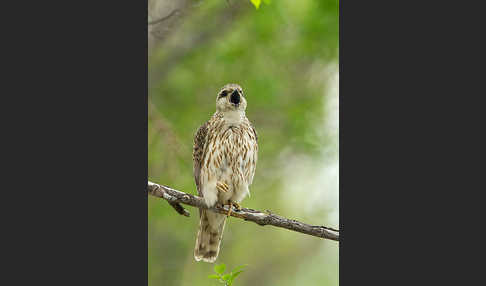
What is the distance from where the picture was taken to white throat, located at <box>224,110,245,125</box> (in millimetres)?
4870

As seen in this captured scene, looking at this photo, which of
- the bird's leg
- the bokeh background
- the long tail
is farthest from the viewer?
the bird's leg

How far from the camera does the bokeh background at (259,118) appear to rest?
14.9ft

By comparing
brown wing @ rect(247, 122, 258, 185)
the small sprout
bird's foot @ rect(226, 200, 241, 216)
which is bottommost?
the small sprout

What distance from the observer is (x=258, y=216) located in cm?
459

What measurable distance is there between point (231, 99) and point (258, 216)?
42.6 inches

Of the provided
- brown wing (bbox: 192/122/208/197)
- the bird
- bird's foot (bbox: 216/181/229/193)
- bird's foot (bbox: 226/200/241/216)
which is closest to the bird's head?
the bird

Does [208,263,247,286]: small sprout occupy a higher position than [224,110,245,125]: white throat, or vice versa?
[224,110,245,125]: white throat

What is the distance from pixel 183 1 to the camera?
4.77 metres

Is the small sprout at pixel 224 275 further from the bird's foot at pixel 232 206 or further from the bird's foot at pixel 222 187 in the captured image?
the bird's foot at pixel 222 187

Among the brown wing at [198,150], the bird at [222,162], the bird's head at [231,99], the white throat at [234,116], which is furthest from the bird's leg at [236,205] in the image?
the bird's head at [231,99]

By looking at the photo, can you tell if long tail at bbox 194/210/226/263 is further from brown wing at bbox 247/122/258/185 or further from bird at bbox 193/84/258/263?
brown wing at bbox 247/122/258/185

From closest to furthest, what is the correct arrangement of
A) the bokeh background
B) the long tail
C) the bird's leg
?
the bokeh background < the long tail < the bird's leg

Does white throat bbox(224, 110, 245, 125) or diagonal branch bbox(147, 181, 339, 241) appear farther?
white throat bbox(224, 110, 245, 125)

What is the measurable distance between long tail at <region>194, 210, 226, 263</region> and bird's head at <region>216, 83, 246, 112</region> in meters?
0.99
